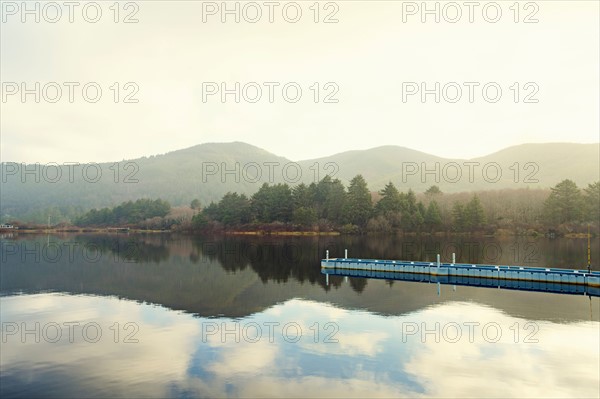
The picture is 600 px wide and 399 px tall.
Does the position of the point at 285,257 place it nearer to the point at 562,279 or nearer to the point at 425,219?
the point at 562,279

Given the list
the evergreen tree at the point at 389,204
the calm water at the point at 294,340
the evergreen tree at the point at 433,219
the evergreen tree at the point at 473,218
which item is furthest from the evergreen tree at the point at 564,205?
the calm water at the point at 294,340

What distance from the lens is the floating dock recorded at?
49.3 meters

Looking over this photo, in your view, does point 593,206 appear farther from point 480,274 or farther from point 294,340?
point 294,340

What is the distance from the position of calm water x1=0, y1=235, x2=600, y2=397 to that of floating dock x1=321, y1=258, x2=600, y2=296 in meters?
3.76

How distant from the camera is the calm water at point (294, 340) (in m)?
23.0

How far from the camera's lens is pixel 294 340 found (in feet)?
102

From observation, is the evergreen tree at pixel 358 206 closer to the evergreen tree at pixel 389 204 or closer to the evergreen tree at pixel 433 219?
the evergreen tree at pixel 389 204

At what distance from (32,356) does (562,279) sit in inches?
1975

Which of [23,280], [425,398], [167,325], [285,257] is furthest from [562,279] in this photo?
[23,280]

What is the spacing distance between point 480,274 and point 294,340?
3301cm

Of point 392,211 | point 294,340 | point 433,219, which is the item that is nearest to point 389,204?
point 392,211

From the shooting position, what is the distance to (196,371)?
25.0 metres

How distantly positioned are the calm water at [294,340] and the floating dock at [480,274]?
3.76 metres

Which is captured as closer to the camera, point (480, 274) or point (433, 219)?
point (480, 274)
